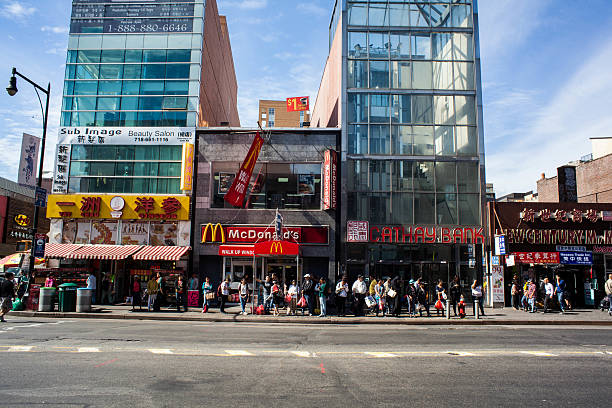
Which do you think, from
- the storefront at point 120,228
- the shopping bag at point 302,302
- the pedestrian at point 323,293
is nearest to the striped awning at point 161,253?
the storefront at point 120,228

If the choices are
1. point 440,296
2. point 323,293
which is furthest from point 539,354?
point 323,293

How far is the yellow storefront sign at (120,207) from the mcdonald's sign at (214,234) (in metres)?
1.40

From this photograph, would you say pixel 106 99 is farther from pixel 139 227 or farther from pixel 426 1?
pixel 426 1

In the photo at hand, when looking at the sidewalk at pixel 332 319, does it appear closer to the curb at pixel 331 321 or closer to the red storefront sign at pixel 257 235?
the curb at pixel 331 321

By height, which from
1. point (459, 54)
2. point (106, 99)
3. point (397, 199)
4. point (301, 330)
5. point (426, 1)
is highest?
point (426, 1)

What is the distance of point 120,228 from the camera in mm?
Result: 24641

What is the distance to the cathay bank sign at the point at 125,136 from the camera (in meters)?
25.6

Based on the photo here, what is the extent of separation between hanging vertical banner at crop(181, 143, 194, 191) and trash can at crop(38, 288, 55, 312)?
27.6 ft

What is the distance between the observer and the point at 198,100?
87.0 feet

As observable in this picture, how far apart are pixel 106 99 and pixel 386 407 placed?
2612 centimetres

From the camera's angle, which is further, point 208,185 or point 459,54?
point 459,54

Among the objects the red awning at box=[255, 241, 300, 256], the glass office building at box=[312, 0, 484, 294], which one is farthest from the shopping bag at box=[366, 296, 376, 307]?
the glass office building at box=[312, 0, 484, 294]

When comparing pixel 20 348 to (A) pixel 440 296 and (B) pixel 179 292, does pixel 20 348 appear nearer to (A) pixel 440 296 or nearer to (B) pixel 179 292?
(B) pixel 179 292

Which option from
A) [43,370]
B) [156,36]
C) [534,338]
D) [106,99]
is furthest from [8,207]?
[534,338]
